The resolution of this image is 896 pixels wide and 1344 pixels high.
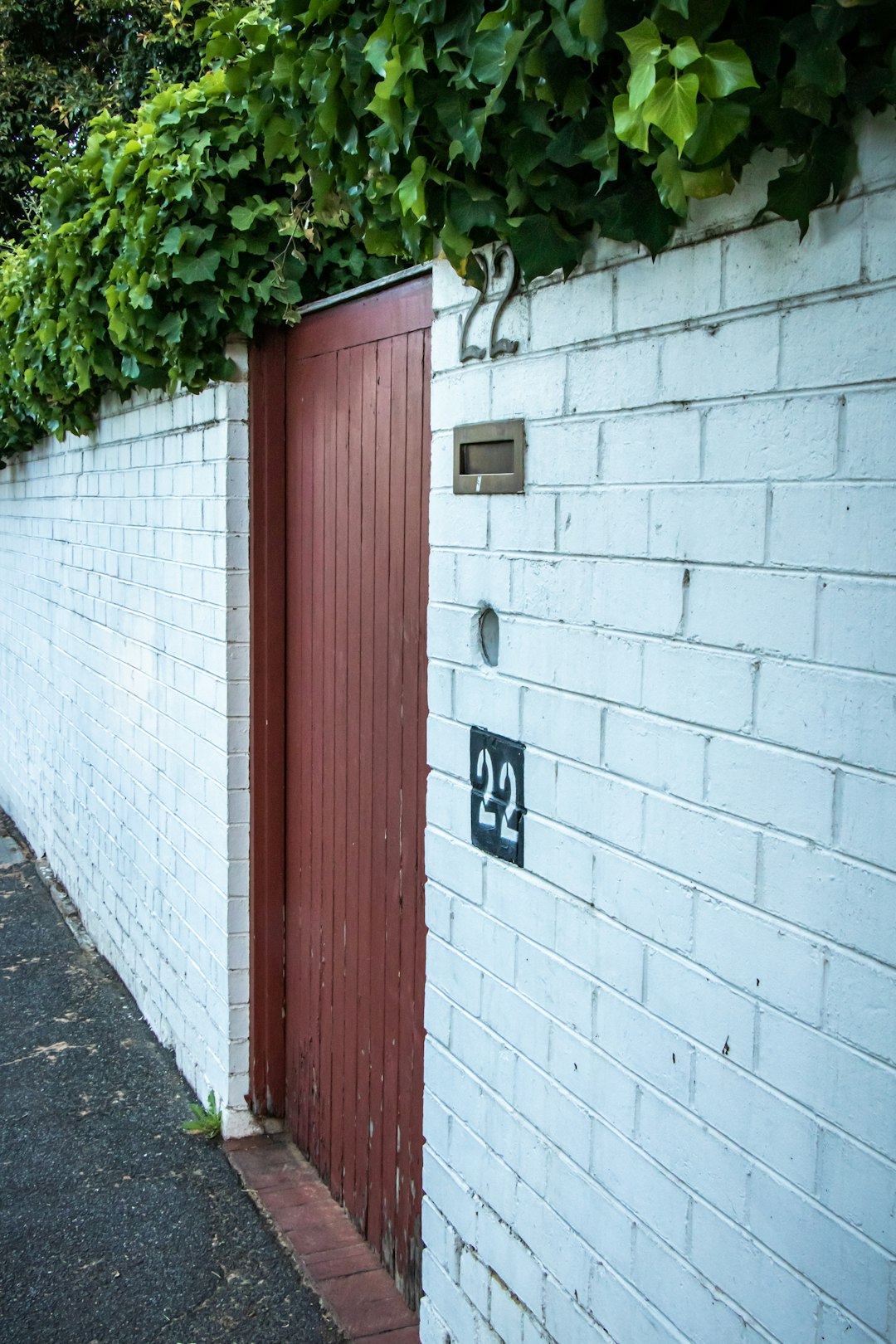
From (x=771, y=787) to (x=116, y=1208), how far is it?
9.48 ft

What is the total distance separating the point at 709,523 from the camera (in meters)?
1.97

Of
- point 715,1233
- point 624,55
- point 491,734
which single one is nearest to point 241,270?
point 491,734

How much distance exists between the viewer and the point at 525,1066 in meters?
2.54

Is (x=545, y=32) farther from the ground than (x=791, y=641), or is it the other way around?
(x=545, y=32)

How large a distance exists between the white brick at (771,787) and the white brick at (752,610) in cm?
16

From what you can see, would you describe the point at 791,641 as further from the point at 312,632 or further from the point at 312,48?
the point at 312,632

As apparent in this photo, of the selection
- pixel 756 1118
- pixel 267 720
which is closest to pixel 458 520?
pixel 756 1118

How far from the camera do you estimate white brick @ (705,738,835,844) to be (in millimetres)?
1768

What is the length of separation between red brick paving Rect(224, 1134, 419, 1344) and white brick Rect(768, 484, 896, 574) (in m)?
2.41

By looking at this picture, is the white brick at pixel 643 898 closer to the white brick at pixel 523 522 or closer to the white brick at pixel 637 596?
the white brick at pixel 637 596

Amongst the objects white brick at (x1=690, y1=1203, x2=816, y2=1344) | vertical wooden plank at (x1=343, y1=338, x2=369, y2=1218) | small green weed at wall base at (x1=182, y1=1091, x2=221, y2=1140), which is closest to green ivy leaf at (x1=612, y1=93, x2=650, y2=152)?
white brick at (x1=690, y1=1203, x2=816, y2=1344)

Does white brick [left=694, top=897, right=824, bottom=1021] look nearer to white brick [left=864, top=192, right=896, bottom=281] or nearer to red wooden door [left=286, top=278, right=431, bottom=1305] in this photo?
white brick [left=864, top=192, right=896, bottom=281]

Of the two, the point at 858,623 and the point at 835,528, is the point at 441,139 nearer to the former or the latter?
the point at 835,528

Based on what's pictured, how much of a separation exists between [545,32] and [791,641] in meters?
0.96
